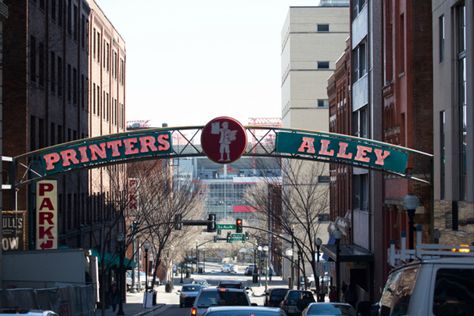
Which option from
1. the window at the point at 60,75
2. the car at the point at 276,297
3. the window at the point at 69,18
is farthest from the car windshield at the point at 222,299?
the window at the point at 69,18

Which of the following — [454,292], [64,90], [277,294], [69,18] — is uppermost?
[69,18]

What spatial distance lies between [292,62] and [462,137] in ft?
242

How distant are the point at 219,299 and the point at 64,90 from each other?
2490 centimetres

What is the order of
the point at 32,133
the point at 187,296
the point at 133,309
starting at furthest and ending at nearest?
the point at 133,309 → the point at 187,296 → the point at 32,133

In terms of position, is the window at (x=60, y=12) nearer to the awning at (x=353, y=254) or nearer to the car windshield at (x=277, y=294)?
the car windshield at (x=277, y=294)

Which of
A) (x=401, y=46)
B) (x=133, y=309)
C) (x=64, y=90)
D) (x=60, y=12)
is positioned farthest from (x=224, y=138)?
(x=133, y=309)

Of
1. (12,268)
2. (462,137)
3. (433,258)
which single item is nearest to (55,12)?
(12,268)

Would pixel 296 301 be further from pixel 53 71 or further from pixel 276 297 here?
pixel 53 71

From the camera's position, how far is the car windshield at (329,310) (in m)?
29.5

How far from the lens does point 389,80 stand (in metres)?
44.6

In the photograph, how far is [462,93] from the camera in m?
30.8

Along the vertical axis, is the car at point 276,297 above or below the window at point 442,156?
below

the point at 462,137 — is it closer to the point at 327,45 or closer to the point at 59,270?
the point at 59,270

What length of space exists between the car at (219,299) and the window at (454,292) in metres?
17.7
